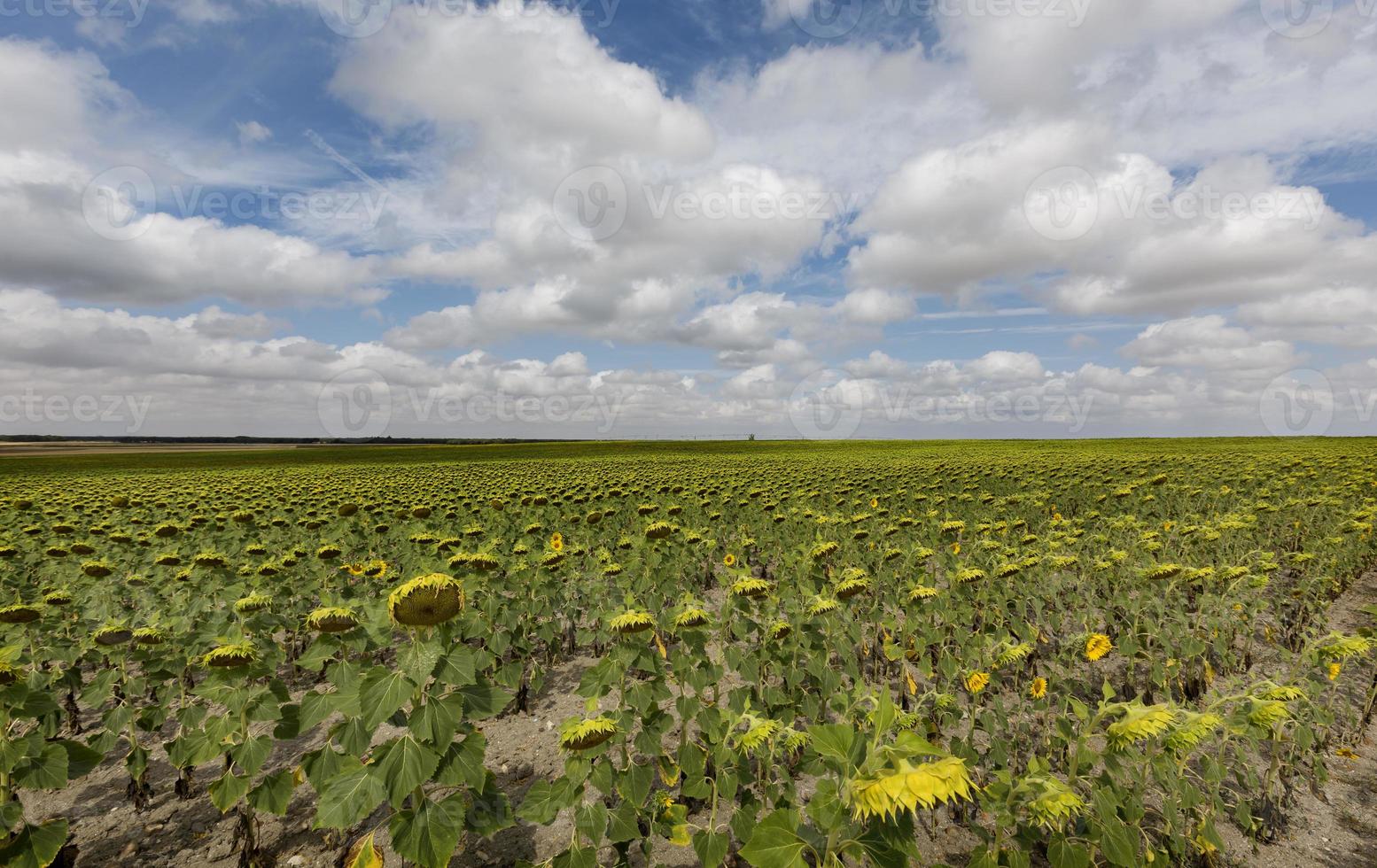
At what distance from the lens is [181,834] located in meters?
5.37

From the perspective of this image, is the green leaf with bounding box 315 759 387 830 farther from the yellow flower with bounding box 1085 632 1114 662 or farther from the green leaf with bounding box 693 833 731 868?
the yellow flower with bounding box 1085 632 1114 662

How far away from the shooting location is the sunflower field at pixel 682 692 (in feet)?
11.6

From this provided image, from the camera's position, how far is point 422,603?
11.5ft

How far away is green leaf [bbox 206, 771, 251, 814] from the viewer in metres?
4.34

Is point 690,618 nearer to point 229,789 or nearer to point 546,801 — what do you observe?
point 546,801

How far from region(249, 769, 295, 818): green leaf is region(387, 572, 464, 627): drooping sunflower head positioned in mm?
2209

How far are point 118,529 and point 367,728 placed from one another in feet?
40.5

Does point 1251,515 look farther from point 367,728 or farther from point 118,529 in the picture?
point 118,529

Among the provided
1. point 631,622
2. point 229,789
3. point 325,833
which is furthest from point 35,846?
point 631,622

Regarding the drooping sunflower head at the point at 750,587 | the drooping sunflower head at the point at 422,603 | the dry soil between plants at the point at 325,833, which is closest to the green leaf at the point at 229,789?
the dry soil between plants at the point at 325,833

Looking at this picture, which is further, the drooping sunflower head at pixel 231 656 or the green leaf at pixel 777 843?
the drooping sunflower head at pixel 231 656

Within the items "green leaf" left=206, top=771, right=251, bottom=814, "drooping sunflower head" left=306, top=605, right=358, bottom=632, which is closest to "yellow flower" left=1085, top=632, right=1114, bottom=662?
"drooping sunflower head" left=306, top=605, right=358, bottom=632

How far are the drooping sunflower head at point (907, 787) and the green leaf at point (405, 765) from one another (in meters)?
2.42

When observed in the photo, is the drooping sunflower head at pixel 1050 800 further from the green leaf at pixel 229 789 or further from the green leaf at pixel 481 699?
the green leaf at pixel 229 789
